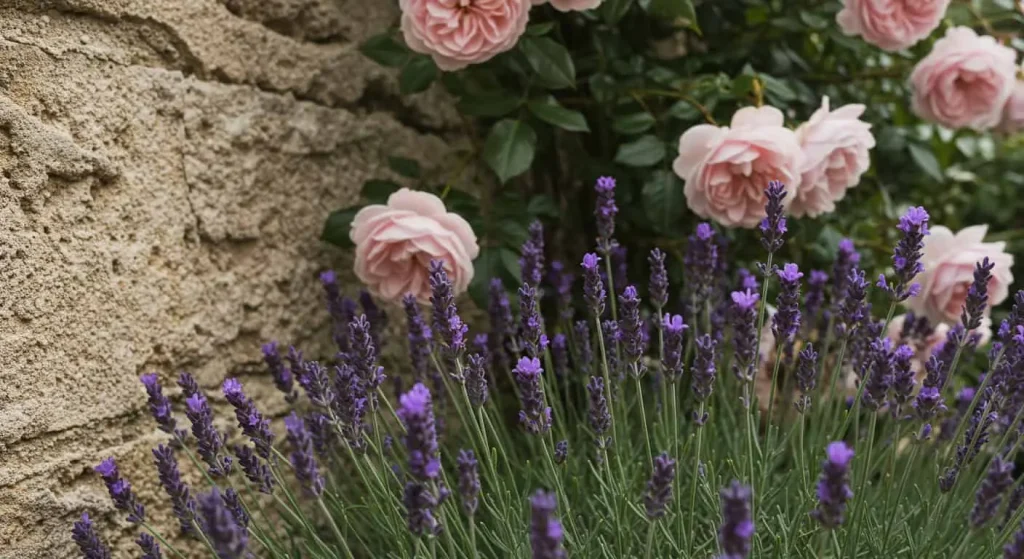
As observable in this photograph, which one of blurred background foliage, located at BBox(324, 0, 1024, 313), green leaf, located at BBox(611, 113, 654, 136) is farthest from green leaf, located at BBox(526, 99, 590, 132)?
green leaf, located at BBox(611, 113, 654, 136)

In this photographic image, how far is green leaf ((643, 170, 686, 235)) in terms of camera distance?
1669 mm

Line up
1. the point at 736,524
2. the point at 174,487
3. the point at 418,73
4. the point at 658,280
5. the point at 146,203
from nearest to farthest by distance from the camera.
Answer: the point at 736,524, the point at 174,487, the point at 658,280, the point at 146,203, the point at 418,73

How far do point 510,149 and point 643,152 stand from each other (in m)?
0.27

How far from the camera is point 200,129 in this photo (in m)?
1.46

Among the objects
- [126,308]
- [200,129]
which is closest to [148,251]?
[126,308]

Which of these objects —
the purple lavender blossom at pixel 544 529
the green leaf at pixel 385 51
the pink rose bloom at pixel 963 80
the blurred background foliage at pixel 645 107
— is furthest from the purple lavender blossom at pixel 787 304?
the pink rose bloom at pixel 963 80

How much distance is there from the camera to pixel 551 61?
1590 mm

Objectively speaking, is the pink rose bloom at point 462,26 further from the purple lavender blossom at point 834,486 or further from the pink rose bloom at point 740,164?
the purple lavender blossom at point 834,486

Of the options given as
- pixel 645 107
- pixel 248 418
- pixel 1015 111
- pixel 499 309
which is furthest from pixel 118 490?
pixel 1015 111

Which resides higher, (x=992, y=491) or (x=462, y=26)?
(x=462, y=26)

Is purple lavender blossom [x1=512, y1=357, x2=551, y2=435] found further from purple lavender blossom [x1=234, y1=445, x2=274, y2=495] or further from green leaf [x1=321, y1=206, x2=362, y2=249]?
green leaf [x1=321, y1=206, x2=362, y2=249]

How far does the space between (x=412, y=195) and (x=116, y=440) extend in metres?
0.59

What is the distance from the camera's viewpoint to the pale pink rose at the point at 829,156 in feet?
5.00

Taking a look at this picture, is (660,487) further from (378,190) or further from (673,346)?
(378,190)
